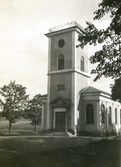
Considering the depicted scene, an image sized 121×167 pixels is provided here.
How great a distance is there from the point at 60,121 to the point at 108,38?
1222 centimetres

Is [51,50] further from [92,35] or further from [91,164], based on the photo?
[91,164]

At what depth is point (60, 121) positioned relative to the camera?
19.8m

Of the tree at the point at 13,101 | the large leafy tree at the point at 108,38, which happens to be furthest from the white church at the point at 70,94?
the large leafy tree at the point at 108,38

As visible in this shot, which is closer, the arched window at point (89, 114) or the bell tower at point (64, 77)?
the bell tower at point (64, 77)

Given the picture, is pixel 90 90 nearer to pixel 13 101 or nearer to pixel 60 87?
pixel 60 87

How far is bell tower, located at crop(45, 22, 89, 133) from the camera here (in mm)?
19438

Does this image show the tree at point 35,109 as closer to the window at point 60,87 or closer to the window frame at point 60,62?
the window at point 60,87

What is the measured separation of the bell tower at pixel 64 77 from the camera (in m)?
19.4

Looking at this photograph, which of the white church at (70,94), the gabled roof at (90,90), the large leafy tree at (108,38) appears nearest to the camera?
the large leafy tree at (108,38)

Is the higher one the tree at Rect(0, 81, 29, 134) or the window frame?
the window frame

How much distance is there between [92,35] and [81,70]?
1220cm

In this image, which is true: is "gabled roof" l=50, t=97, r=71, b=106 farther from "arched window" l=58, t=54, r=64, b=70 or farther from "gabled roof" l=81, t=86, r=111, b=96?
"arched window" l=58, t=54, r=64, b=70

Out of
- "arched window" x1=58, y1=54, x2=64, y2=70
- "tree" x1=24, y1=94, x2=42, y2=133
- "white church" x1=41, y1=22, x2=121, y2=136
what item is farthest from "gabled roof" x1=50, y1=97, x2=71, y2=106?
"tree" x1=24, y1=94, x2=42, y2=133

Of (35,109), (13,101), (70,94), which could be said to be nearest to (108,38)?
(13,101)
